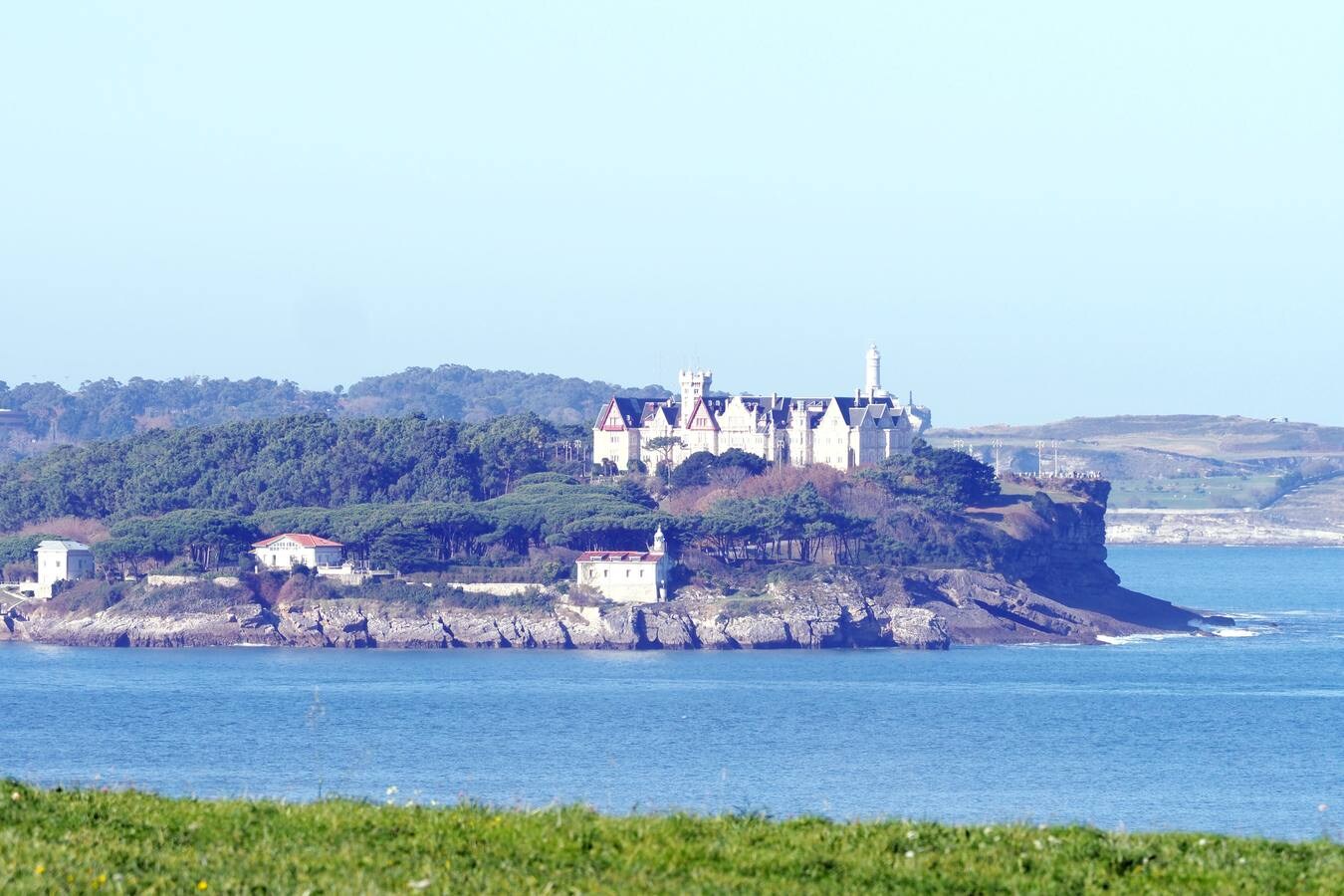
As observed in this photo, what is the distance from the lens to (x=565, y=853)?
1075 cm

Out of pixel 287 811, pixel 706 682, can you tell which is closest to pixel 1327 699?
pixel 706 682

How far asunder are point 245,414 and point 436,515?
347 ft

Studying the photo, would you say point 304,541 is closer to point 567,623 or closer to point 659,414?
point 567,623

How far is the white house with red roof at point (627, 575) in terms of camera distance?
79.4m

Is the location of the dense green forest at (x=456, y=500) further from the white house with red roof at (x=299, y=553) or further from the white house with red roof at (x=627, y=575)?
the white house with red roof at (x=627, y=575)

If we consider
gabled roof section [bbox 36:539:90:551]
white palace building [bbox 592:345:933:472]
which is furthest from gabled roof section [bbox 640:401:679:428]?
gabled roof section [bbox 36:539:90:551]

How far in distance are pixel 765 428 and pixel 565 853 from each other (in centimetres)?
8948

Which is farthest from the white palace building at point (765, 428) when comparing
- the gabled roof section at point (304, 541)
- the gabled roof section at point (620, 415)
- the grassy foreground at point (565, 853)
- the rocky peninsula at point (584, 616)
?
the grassy foreground at point (565, 853)

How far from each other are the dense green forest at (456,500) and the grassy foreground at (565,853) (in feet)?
236

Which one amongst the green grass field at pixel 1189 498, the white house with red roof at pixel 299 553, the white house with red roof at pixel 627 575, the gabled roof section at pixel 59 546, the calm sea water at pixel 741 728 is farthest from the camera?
the green grass field at pixel 1189 498

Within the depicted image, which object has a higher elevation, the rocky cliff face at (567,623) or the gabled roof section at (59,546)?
the gabled roof section at (59,546)

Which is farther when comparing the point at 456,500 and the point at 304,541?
the point at 456,500

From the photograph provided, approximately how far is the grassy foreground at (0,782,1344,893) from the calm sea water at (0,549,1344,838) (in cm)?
1060

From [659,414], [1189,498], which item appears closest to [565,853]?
[659,414]
